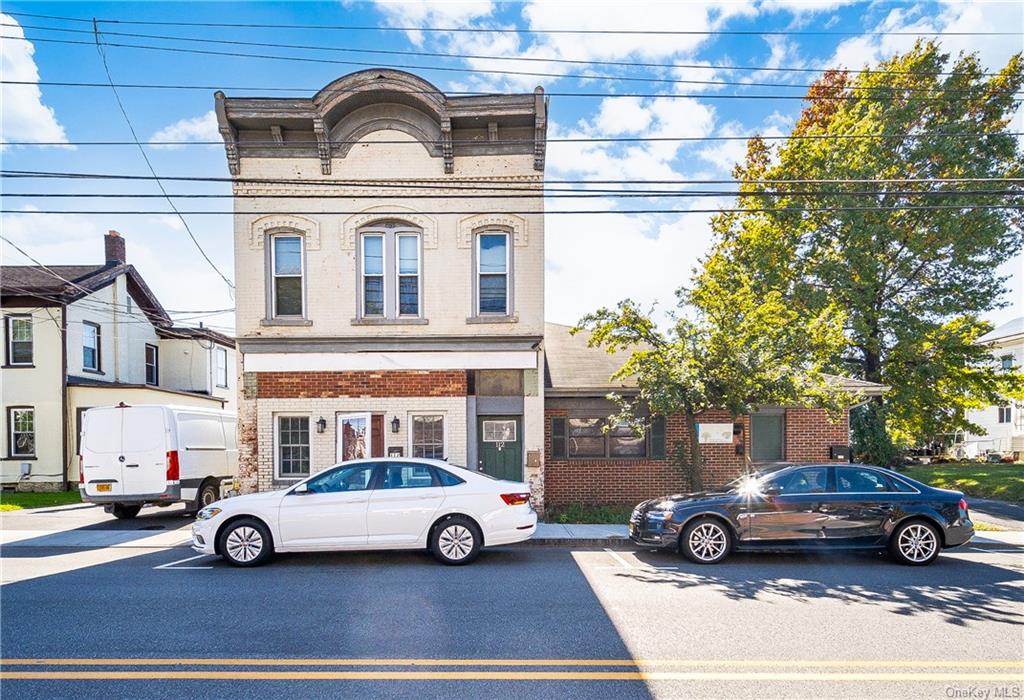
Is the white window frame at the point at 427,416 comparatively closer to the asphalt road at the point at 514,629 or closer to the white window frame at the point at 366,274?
the white window frame at the point at 366,274

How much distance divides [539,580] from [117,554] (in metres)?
6.87

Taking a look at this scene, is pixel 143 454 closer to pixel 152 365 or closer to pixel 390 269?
pixel 390 269

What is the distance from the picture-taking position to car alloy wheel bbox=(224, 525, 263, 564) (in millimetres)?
8250

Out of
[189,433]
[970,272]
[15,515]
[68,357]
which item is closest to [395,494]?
[189,433]

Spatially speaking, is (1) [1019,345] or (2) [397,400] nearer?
(2) [397,400]

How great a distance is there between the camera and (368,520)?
8.30 metres

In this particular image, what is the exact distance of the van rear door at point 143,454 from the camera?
12039 mm

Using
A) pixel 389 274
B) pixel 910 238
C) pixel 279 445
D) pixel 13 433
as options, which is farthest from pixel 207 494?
pixel 910 238

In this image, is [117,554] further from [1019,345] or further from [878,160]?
[1019,345]

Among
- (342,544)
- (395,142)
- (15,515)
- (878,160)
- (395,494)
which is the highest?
(878,160)

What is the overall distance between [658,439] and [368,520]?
7.35 metres

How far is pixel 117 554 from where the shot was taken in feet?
30.6

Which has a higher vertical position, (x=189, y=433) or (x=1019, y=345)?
(x=1019, y=345)

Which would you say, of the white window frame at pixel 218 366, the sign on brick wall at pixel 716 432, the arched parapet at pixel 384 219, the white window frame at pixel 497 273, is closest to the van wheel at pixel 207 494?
the arched parapet at pixel 384 219
